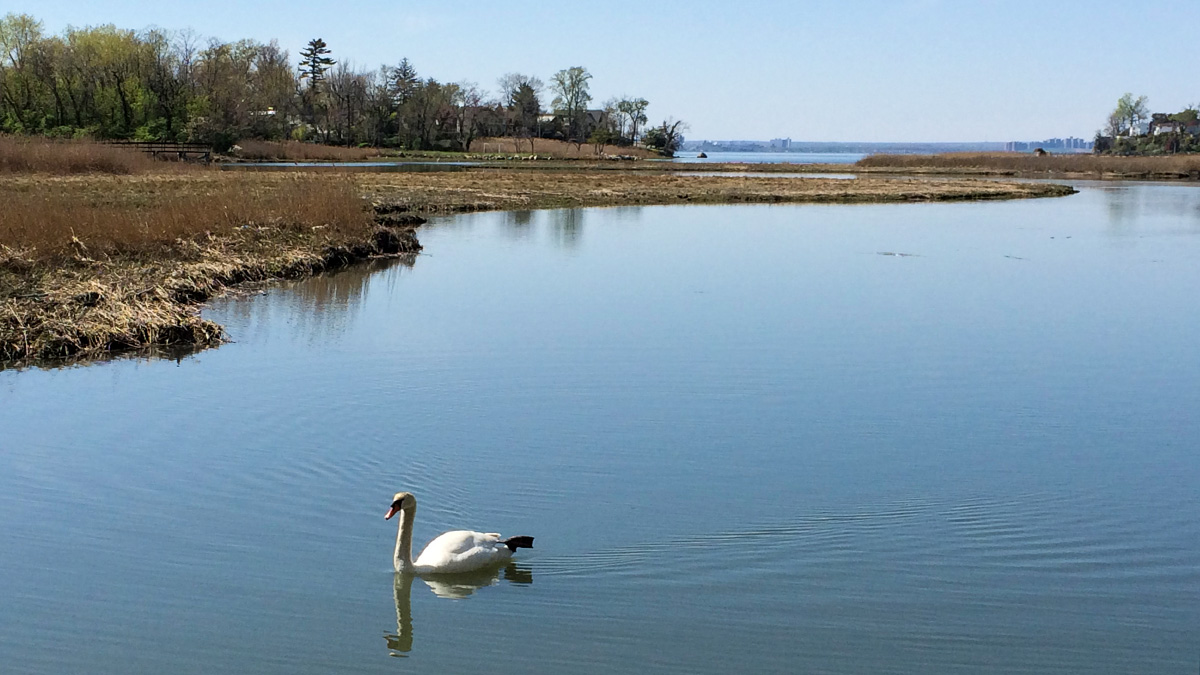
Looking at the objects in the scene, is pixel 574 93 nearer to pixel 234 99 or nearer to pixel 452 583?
pixel 234 99

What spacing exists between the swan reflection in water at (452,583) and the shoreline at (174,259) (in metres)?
7.61

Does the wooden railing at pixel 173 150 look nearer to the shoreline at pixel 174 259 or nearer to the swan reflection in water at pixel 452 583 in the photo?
the shoreline at pixel 174 259

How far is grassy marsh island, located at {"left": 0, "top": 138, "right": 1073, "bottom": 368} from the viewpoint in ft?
43.4

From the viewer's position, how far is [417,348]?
43.3 feet

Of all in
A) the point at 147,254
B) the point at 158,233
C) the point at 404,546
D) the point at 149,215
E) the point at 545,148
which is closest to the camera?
the point at 404,546

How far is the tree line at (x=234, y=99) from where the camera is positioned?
76625 millimetres

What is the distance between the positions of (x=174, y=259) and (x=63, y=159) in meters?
23.9

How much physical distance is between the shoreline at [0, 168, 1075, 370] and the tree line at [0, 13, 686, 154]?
124ft

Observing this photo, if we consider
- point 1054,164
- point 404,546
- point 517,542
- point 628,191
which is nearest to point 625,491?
point 517,542

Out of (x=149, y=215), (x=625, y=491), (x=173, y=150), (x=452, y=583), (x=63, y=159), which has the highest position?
(x=173, y=150)

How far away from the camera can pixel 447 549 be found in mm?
6551

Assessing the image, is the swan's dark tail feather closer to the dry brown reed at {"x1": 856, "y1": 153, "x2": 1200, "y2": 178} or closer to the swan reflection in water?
the swan reflection in water

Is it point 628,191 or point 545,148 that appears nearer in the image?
point 628,191

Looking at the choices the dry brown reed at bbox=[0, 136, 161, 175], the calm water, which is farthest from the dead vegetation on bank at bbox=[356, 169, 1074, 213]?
the calm water
